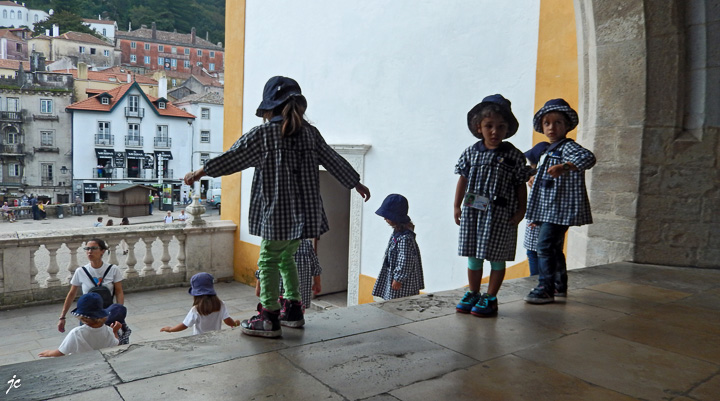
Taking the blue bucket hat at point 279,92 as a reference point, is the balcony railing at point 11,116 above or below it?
above

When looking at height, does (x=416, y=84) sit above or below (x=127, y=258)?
above

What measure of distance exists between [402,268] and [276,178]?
186 centimetres

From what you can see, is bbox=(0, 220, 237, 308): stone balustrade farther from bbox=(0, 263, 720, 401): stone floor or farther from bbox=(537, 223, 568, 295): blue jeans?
bbox=(537, 223, 568, 295): blue jeans

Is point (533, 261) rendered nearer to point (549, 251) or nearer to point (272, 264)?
point (549, 251)

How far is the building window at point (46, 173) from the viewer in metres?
35.5

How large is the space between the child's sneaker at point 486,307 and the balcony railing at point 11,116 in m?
39.9

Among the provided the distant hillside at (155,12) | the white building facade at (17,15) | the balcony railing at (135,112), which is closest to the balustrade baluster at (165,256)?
the balcony railing at (135,112)

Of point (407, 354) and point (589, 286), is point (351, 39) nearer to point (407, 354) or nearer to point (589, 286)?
point (589, 286)

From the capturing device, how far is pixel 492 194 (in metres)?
2.67

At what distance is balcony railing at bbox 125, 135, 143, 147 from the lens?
35.5 meters

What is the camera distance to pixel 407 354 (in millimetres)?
2170

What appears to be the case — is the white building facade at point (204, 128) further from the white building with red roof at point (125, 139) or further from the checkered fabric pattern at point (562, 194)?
the checkered fabric pattern at point (562, 194)

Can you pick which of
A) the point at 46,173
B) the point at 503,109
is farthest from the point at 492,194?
the point at 46,173

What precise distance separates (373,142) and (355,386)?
5.92m
